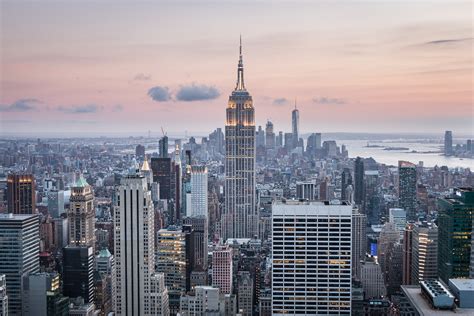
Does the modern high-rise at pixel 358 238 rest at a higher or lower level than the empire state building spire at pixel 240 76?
lower

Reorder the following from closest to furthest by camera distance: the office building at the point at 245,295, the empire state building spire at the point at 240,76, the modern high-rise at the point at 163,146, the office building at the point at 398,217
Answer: the office building at the point at 245,295 < the modern high-rise at the point at 163,146 < the office building at the point at 398,217 < the empire state building spire at the point at 240,76

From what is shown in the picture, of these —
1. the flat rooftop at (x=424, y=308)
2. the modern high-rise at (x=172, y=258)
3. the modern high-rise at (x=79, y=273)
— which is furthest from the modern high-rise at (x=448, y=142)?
the modern high-rise at (x=79, y=273)

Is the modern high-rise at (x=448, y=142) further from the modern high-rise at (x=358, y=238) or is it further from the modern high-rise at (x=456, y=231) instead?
the modern high-rise at (x=358, y=238)

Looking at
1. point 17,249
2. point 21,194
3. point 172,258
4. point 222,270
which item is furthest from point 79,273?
point 222,270

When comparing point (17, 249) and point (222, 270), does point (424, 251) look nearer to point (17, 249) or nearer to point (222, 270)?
point (222, 270)

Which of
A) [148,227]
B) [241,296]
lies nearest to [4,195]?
[148,227]

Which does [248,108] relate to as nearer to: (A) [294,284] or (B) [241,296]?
(B) [241,296]
